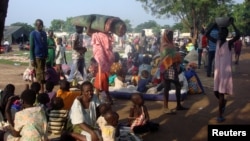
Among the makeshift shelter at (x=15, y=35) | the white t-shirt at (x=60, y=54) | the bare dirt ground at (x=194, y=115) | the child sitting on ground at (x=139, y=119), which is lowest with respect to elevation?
the bare dirt ground at (x=194, y=115)

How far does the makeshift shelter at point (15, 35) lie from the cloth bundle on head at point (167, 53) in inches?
1251

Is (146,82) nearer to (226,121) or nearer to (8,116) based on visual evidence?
(226,121)

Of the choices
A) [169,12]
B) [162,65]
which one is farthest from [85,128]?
[169,12]

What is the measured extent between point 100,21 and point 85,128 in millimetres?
3764

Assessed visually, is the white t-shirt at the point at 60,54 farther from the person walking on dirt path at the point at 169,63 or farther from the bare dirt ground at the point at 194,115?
the person walking on dirt path at the point at 169,63

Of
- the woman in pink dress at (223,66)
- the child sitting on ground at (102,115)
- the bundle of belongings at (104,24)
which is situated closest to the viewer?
the child sitting on ground at (102,115)

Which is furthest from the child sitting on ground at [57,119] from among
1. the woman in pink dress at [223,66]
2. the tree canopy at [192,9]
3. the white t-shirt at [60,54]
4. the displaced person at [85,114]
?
the tree canopy at [192,9]

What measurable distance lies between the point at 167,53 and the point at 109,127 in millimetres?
2727

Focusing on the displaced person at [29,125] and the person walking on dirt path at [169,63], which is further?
the person walking on dirt path at [169,63]

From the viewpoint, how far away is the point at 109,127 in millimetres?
4691

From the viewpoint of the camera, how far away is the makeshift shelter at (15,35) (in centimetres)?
3738

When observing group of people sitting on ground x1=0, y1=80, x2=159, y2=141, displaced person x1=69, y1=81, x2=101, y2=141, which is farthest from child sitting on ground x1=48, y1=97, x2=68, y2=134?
displaced person x1=69, y1=81, x2=101, y2=141

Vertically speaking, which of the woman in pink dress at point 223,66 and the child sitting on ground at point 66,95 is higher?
the woman in pink dress at point 223,66

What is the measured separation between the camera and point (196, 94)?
9.11m
